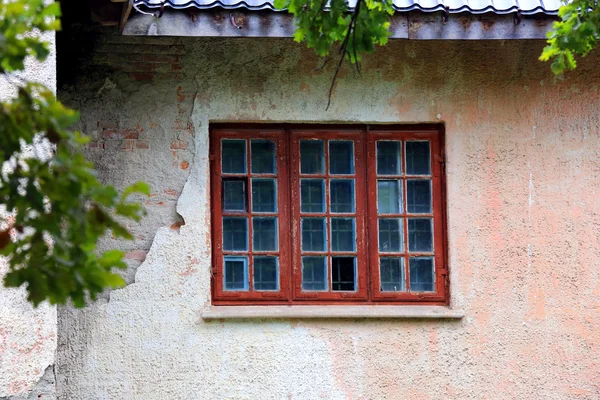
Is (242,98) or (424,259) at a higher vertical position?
(242,98)

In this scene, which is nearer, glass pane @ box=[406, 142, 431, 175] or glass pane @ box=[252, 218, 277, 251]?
glass pane @ box=[252, 218, 277, 251]

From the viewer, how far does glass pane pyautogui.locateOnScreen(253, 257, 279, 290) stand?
296 inches

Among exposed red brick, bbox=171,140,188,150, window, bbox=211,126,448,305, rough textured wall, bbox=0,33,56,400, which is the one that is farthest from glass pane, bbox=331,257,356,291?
rough textured wall, bbox=0,33,56,400

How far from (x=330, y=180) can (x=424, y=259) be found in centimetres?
82

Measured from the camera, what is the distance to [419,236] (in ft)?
25.3

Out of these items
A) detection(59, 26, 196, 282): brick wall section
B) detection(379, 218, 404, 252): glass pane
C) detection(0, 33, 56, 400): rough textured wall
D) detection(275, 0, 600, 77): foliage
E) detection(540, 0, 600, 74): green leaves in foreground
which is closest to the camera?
detection(275, 0, 600, 77): foliage

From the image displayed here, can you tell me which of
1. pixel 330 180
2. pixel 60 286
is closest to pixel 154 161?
pixel 330 180

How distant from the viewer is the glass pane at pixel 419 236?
770 cm

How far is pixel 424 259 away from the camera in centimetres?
769

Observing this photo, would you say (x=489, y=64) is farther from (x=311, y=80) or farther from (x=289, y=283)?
(x=289, y=283)

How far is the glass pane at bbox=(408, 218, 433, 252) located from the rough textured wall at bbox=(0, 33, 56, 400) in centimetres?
261

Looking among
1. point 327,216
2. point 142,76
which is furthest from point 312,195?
point 142,76

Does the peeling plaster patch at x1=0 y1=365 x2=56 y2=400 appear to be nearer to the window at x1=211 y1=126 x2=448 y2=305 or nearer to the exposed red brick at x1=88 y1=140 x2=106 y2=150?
the window at x1=211 y1=126 x2=448 y2=305

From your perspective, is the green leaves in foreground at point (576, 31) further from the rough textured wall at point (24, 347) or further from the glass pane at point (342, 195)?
the rough textured wall at point (24, 347)
